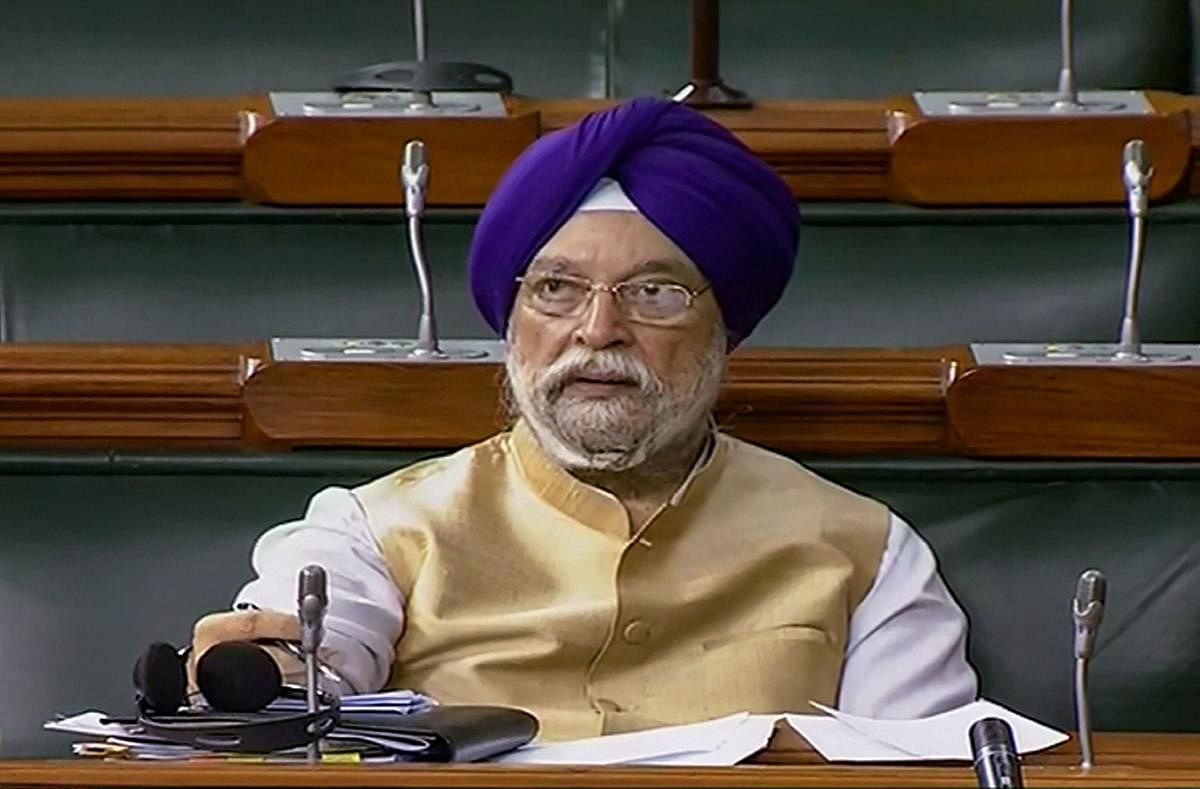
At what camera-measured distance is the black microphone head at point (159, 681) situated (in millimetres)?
2074

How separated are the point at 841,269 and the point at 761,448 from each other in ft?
1.36

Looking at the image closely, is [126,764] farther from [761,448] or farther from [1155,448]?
[1155,448]

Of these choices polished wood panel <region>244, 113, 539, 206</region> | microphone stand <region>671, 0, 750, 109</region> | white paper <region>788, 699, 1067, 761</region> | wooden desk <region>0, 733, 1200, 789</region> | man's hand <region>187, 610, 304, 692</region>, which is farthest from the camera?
microphone stand <region>671, 0, 750, 109</region>

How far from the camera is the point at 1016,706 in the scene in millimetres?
2994

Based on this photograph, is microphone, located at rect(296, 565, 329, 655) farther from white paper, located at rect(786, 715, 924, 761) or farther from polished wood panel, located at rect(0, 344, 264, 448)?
polished wood panel, located at rect(0, 344, 264, 448)

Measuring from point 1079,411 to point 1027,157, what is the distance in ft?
1.31

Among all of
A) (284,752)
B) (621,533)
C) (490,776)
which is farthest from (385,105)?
(490,776)

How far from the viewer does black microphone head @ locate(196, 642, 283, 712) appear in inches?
82.2

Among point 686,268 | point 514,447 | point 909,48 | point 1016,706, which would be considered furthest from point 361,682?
point 909,48

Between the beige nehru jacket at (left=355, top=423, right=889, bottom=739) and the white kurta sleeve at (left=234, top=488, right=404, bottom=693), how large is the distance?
0.07ft

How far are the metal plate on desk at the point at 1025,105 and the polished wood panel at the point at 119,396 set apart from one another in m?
0.87

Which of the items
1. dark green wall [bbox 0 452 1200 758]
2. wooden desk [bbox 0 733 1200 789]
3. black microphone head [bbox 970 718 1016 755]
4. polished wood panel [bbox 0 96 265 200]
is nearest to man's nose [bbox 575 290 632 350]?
dark green wall [bbox 0 452 1200 758]

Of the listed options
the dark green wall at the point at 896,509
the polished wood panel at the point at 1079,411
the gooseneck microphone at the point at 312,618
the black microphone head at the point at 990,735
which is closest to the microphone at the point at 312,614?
the gooseneck microphone at the point at 312,618

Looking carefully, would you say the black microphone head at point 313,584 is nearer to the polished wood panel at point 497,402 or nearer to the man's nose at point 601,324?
the man's nose at point 601,324
